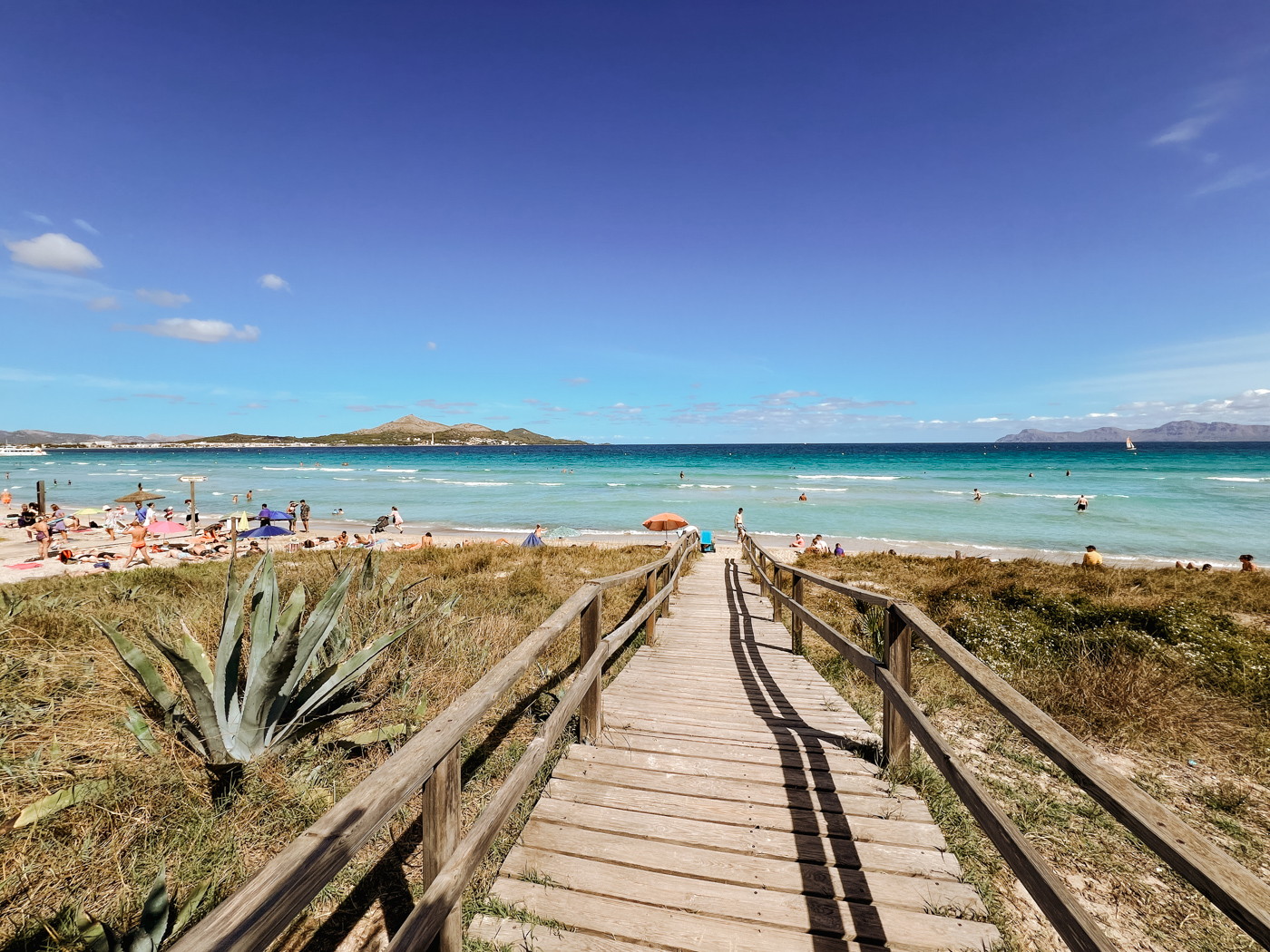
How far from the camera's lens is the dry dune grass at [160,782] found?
86.9 inches

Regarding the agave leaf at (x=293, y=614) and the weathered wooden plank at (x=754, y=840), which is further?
the agave leaf at (x=293, y=614)

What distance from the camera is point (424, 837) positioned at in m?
1.81

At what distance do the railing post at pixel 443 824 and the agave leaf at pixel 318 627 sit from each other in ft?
5.08

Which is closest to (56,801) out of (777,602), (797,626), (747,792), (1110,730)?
(747,792)

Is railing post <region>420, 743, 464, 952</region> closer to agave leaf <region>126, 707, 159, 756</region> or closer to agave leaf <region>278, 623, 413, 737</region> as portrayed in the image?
agave leaf <region>278, 623, 413, 737</region>

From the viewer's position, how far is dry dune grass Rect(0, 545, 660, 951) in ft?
7.24

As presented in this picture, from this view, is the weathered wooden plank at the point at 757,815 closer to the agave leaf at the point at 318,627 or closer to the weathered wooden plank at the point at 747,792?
the weathered wooden plank at the point at 747,792

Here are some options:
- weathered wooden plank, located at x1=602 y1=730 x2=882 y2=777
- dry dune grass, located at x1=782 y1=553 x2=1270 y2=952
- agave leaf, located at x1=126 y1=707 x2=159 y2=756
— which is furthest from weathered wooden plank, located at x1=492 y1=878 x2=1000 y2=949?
agave leaf, located at x1=126 y1=707 x2=159 y2=756

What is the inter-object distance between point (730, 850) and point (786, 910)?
386mm

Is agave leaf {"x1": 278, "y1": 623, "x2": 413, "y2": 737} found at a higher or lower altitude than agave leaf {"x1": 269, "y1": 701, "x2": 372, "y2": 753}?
higher

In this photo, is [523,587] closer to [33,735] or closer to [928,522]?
[33,735]

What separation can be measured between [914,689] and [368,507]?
3728 cm

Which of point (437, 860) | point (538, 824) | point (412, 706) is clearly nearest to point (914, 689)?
point (538, 824)

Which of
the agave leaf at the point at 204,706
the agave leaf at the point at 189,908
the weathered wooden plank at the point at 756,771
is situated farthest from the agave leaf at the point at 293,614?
the weathered wooden plank at the point at 756,771
